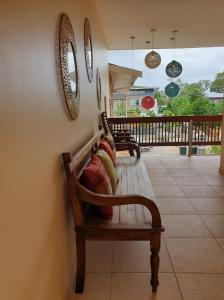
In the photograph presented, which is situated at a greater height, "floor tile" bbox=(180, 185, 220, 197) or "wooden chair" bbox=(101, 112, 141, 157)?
"wooden chair" bbox=(101, 112, 141, 157)

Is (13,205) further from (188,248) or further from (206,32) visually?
(206,32)

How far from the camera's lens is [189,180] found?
3.84 m

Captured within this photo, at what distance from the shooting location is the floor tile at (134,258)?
73.9 inches

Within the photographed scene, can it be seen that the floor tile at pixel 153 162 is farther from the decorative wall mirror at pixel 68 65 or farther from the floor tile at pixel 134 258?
the decorative wall mirror at pixel 68 65

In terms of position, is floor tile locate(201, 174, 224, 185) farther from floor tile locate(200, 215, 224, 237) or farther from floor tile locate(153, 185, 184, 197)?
floor tile locate(200, 215, 224, 237)

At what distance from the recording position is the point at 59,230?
1.48 m

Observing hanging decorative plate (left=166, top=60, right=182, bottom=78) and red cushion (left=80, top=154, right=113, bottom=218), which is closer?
red cushion (left=80, top=154, right=113, bottom=218)

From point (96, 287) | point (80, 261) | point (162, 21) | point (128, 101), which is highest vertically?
point (162, 21)

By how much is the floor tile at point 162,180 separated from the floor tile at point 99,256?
1.71 metres

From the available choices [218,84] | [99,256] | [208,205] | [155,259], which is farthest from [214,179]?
[218,84]

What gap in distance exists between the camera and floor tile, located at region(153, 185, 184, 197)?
326cm

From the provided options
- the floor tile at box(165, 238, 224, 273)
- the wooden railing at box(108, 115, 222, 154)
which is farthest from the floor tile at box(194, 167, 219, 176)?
the floor tile at box(165, 238, 224, 273)

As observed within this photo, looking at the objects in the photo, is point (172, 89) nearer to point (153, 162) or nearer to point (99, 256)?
point (153, 162)

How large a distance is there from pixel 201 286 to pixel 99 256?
794 millimetres
